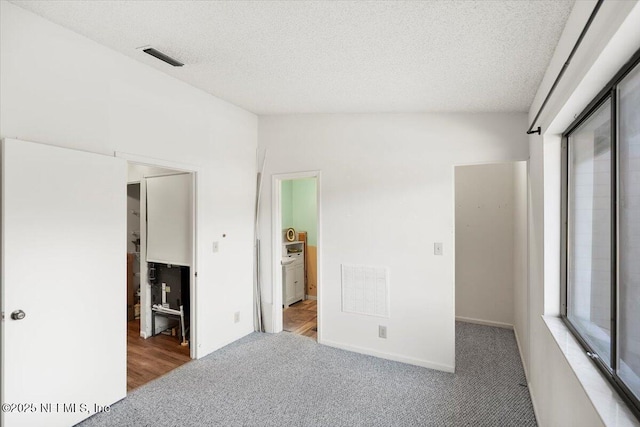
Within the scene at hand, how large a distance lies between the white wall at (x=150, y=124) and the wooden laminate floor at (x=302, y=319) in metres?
0.61

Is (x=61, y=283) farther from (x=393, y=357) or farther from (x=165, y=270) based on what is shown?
(x=393, y=357)

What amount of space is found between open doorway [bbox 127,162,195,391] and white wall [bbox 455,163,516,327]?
3.36 metres

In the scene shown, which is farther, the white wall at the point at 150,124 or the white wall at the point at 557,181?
the white wall at the point at 150,124

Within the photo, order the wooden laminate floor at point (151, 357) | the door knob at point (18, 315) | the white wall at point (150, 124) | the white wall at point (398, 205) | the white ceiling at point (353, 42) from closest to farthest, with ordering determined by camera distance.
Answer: the white ceiling at point (353, 42), the door knob at point (18, 315), the white wall at point (150, 124), the wooden laminate floor at point (151, 357), the white wall at point (398, 205)

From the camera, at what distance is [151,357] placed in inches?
128

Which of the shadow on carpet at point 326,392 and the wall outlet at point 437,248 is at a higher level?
the wall outlet at point 437,248

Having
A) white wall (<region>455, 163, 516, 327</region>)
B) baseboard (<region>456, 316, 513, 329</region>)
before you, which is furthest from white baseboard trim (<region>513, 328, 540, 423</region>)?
white wall (<region>455, 163, 516, 327</region>)

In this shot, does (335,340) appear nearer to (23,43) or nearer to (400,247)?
(400,247)

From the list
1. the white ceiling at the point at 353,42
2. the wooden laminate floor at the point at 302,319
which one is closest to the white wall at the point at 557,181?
the white ceiling at the point at 353,42

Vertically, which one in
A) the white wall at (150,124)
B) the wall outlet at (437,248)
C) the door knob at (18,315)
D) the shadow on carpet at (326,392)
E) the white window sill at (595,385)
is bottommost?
the shadow on carpet at (326,392)

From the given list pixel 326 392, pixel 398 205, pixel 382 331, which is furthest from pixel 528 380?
pixel 398 205

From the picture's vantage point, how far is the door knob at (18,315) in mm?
1870

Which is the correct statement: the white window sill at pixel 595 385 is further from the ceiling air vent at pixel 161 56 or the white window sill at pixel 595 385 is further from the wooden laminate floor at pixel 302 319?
the ceiling air vent at pixel 161 56

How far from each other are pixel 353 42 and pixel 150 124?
189 cm
